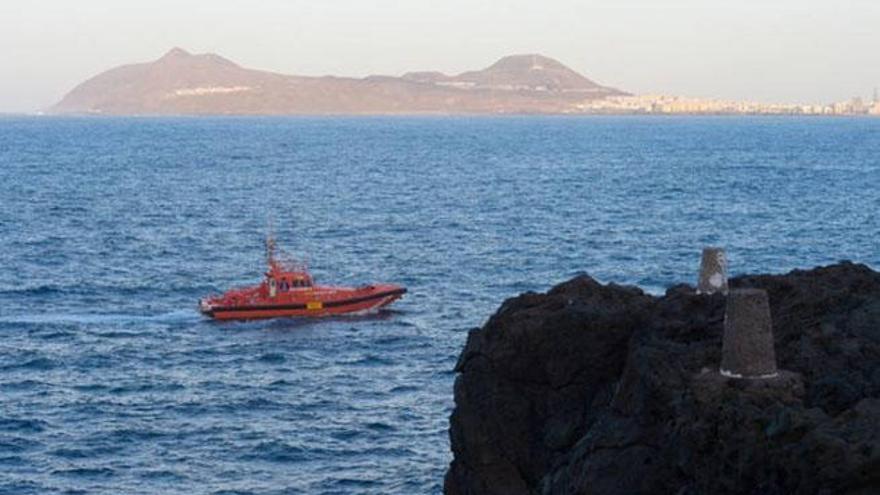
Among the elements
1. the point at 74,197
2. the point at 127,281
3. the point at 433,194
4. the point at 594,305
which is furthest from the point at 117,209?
the point at 594,305

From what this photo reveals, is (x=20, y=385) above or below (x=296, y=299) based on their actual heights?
below

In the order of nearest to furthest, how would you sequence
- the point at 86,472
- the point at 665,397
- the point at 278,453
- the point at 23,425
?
the point at 665,397, the point at 86,472, the point at 278,453, the point at 23,425

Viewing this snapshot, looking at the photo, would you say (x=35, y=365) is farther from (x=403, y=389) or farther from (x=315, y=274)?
(x=315, y=274)

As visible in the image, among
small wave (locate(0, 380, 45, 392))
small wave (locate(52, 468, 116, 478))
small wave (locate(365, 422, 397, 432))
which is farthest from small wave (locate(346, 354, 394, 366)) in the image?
small wave (locate(52, 468, 116, 478))

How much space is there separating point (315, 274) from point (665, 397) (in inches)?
1991

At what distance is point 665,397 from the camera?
17266mm

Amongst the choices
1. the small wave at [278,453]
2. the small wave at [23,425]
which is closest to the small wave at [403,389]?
the small wave at [278,453]

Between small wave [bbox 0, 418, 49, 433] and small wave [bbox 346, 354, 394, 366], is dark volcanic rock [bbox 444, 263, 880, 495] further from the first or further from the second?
small wave [bbox 346, 354, 394, 366]

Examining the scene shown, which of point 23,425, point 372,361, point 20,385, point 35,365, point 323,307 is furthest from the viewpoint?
point 323,307

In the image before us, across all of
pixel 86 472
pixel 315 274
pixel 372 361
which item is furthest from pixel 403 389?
pixel 315 274

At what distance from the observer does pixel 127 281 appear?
64125 mm

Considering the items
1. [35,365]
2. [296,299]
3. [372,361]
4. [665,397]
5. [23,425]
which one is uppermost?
[665,397]

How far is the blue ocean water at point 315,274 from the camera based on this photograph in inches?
1368

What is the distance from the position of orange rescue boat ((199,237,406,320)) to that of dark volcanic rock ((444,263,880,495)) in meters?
32.4
